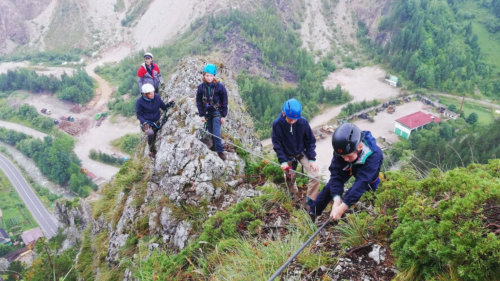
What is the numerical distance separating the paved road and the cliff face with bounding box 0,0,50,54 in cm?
6072

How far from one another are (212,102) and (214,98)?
5.0 inches

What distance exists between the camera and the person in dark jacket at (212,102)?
298 inches

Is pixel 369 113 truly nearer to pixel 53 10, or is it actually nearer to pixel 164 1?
pixel 164 1

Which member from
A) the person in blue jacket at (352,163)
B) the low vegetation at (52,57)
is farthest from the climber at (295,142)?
the low vegetation at (52,57)

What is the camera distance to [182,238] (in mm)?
6734

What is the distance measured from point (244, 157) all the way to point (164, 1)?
103381 mm

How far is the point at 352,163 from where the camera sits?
4.36 m

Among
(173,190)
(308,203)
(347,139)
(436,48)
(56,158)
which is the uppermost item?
(347,139)

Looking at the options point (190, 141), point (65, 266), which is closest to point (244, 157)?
point (190, 141)

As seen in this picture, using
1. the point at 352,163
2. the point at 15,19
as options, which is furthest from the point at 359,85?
the point at 15,19

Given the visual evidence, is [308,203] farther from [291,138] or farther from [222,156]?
[222,156]

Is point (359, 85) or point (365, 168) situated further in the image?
point (359, 85)

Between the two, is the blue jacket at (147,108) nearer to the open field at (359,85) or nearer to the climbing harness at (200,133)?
the climbing harness at (200,133)

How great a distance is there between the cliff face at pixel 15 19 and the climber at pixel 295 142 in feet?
412
